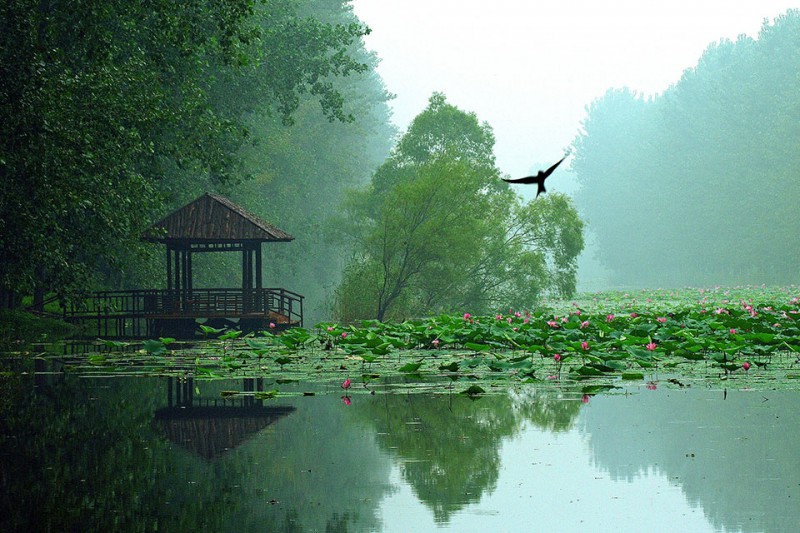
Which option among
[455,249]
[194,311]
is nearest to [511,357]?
[194,311]

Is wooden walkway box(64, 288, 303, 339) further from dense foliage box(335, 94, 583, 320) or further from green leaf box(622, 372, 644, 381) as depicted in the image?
green leaf box(622, 372, 644, 381)

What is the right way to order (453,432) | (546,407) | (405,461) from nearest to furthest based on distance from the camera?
(405,461)
(453,432)
(546,407)

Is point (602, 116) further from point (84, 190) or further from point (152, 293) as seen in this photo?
point (84, 190)

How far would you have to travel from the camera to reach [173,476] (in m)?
7.71

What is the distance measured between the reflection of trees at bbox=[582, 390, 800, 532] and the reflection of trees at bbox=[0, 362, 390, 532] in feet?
6.56

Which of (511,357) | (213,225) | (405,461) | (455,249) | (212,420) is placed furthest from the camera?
(455,249)

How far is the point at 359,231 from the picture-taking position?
54.7m

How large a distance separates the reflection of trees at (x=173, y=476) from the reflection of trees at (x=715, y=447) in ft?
6.56

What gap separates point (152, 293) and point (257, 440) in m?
21.8

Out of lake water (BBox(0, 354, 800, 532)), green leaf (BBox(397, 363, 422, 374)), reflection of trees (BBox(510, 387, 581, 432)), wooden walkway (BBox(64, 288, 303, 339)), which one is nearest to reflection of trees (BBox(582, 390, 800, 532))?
lake water (BBox(0, 354, 800, 532))

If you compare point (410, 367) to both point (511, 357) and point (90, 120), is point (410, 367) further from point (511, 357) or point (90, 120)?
point (90, 120)

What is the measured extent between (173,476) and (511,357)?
8378mm

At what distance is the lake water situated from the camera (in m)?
6.42

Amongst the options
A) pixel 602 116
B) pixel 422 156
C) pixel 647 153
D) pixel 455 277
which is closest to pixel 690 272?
pixel 647 153
